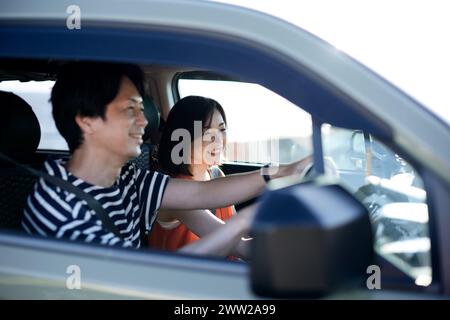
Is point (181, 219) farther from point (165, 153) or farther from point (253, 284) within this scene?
point (253, 284)

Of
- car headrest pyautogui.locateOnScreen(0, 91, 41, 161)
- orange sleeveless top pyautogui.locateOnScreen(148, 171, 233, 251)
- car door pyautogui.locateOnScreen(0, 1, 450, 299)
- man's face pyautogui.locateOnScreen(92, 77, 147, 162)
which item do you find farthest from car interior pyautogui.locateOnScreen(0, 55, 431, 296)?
orange sleeveless top pyautogui.locateOnScreen(148, 171, 233, 251)

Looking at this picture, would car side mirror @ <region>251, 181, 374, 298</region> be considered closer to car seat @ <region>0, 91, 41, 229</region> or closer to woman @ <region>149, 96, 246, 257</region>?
car seat @ <region>0, 91, 41, 229</region>

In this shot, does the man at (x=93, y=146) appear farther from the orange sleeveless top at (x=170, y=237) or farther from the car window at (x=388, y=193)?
the orange sleeveless top at (x=170, y=237)

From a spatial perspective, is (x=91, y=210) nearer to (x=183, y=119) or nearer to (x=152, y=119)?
(x=183, y=119)

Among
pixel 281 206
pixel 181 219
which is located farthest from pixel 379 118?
pixel 181 219

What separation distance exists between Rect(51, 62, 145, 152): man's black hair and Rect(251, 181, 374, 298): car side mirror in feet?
3.57

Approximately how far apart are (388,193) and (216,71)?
30.4 inches

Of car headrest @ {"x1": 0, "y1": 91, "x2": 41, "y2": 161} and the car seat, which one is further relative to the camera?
car headrest @ {"x1": 0, "y1": 91, "x2": 41, "y2": 161}

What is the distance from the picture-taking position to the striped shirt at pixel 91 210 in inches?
81.7

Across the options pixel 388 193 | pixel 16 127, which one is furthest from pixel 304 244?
pixel 16 127

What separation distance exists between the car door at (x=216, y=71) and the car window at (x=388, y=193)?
4cm

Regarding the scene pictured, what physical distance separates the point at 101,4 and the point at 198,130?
154cm

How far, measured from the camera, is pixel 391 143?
1.60 metres

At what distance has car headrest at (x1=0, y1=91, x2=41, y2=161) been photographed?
8.70 feet
